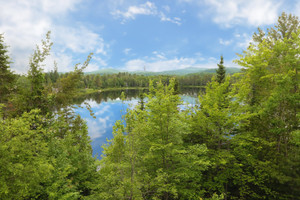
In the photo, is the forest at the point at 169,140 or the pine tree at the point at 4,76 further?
the pine tree at the point at 4,76

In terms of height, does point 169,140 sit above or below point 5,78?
below

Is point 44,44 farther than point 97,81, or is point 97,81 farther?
point 97,81

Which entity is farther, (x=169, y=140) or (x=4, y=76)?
(x=4, y=76)

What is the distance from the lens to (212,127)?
12.5 metres

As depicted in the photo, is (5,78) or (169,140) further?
(5,78)

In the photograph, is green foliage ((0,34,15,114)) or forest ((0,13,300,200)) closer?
forest ((0,13,300,200))

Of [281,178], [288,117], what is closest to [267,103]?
[288,117]

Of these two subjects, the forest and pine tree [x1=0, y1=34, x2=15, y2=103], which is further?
pine tree [x1=0, y1=34, x2=15, y2=103]

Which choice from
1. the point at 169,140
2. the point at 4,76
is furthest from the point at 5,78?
the point at 169,140

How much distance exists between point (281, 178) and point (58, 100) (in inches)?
582

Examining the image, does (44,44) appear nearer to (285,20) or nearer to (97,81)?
(285,20)

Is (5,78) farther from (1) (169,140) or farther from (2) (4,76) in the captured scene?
(1) (169,140)

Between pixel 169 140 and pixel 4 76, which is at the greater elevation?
pixel 4 76

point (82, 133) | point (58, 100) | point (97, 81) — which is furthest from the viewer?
point (97, 81)
